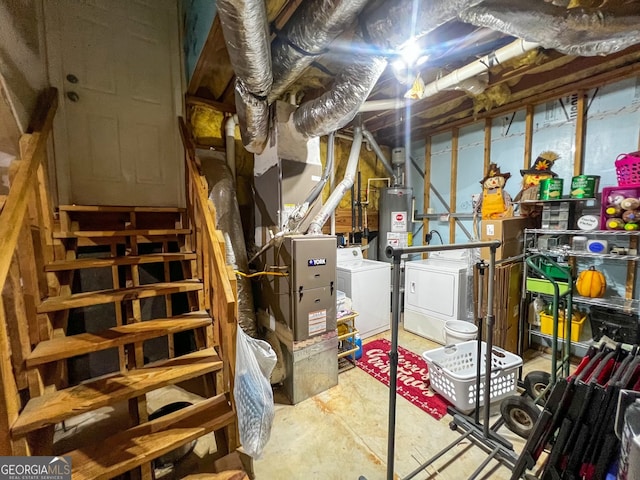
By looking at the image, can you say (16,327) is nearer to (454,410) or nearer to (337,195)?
(337,195)

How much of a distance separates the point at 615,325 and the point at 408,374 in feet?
5.47

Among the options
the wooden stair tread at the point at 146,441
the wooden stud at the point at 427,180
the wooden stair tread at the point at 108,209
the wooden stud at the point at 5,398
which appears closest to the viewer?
the wooden stud at the point at 5,398

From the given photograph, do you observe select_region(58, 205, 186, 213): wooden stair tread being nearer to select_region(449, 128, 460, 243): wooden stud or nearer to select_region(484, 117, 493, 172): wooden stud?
select_region(449, 128, 460, 243): wooden stud

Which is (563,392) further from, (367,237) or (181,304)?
(367,237)

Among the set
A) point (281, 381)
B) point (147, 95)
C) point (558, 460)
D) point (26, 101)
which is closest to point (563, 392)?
point (558, 460)

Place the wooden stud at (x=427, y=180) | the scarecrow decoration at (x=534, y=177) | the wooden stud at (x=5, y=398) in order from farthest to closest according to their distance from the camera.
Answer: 1. the wooden stud at (x=427, y=180)
2. the scarecrow decoration at (x=534, y=177)
3. the wooden stud at (x=5, y=398)

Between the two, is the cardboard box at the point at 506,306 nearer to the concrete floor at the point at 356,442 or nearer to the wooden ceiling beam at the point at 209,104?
the concrete floor at the point at 356,442

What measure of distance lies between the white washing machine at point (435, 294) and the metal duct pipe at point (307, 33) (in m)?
2.49

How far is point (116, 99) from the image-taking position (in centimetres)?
240

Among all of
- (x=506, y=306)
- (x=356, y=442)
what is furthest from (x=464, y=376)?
(x=506, y=306)

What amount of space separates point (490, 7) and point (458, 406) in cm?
248

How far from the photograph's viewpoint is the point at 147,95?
2.54 meters

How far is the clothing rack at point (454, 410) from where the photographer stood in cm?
120

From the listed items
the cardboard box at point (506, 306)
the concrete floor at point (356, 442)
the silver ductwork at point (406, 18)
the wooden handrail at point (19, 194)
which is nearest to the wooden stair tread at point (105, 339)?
the wooden handrail at point (19, 194)
